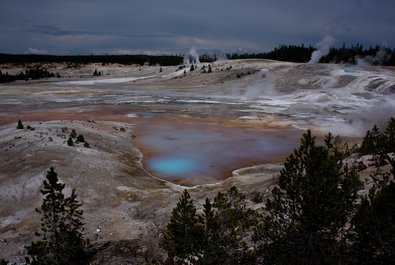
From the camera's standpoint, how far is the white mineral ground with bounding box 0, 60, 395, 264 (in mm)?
14758

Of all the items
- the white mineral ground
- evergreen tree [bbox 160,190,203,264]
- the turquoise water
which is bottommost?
the turquoise water

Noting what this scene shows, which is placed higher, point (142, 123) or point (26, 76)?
point (26, 76)

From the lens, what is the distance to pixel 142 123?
1342 inches

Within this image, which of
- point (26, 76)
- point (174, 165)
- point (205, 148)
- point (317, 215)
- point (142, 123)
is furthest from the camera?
point (26, 76)

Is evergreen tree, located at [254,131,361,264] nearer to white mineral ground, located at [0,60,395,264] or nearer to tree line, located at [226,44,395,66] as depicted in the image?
white mineral ground, located at [0,60,395,264]

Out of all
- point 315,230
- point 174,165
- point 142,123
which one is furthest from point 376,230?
point 142,123

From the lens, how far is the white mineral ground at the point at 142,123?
14.8 meters

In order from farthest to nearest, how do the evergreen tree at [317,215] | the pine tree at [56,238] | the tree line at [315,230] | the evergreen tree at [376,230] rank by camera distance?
the pine tree at [56,238], the evergreen tree at [317,215], the tree line at [315,230], the evergreen tree at [376,230]

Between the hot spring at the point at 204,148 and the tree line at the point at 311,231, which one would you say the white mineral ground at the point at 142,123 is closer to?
the hot spring at the point at 204,148

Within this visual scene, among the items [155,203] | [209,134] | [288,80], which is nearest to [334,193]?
[155,203]

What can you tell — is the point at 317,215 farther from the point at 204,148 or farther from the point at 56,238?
the point at 204,148

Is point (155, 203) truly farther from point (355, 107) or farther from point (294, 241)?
point (355, 107)

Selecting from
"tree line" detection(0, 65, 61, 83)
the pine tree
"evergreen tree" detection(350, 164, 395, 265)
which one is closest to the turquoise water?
the pine tree

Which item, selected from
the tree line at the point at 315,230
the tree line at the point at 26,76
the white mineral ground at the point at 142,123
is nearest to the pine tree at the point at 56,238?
the white mineral ground at the point at 142,123
